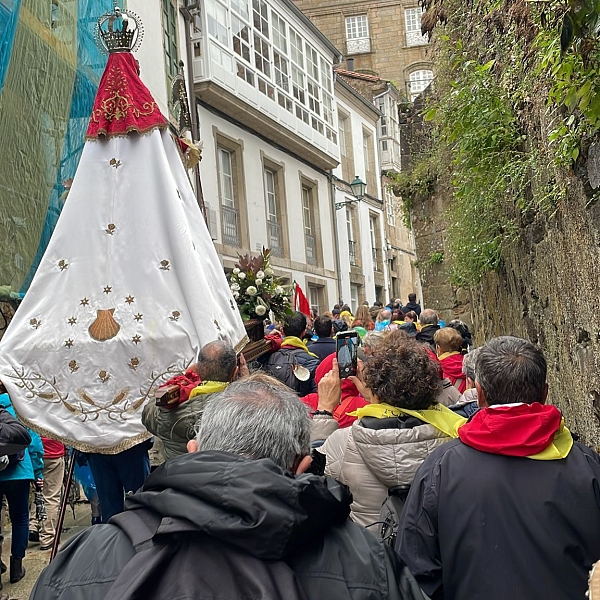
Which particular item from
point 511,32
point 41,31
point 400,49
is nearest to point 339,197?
point 400,49

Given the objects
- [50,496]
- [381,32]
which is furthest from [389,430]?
[381,32]

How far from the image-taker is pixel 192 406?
3.46 meters

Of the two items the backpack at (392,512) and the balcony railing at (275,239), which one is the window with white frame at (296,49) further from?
the backpack at (392,512)

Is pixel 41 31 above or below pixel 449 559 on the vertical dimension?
above

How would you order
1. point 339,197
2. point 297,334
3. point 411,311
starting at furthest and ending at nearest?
point 339,197 → point 411,311 → point 297,334

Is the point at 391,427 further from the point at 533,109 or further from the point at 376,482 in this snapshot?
the point at 533,109

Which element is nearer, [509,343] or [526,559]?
[526,559]

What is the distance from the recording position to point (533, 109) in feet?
16.8

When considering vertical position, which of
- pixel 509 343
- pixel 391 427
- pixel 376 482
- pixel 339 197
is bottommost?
pixel 376 482

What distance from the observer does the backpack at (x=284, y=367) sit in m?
6.16

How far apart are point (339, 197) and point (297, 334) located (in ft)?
64.4

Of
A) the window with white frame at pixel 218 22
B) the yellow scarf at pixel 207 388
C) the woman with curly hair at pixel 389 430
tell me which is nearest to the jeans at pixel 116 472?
the yellow scarf at pixel 207 388

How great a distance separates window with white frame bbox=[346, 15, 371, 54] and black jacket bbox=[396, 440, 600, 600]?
3801 centimetres

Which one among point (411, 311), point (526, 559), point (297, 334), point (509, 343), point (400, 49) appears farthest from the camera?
point (400, 49)
